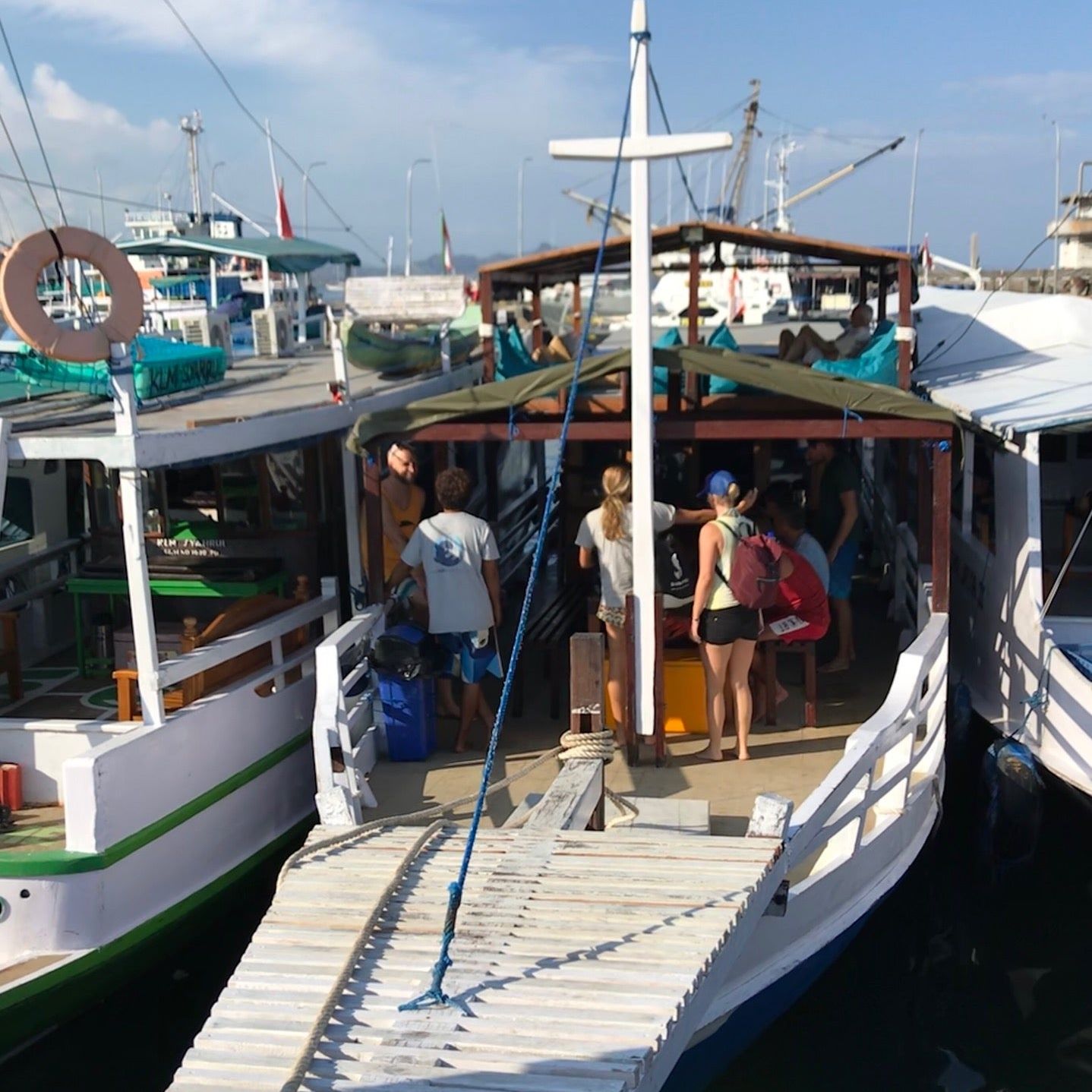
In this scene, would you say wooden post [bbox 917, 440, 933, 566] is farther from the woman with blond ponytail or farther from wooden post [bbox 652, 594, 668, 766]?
wooden post [bbox 652, 594, 668, 766]

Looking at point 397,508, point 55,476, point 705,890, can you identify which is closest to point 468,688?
point 397,508

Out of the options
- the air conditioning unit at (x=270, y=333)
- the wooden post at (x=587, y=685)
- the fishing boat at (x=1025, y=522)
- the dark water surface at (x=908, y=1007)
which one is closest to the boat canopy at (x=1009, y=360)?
the fishing boat at (x=1025, y=522)

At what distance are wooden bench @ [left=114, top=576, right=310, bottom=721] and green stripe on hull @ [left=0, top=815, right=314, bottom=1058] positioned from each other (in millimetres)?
1115

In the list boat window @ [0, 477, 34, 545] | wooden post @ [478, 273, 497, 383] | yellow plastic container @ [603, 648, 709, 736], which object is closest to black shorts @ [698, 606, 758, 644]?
yellow plastic container @ [603, 648, 709, 736]

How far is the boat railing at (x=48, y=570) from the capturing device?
841cm

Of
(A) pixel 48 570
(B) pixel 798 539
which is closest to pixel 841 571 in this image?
(B) pixel 798 539

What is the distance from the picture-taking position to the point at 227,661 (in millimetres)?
7598

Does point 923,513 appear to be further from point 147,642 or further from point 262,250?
point 262,250

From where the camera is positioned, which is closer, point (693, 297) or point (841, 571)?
point (841, 571)

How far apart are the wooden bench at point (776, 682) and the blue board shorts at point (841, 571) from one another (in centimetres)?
99

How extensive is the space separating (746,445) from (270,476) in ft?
14.1

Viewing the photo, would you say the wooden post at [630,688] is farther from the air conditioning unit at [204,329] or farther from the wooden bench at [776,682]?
the air conditioning unit at [204,329]

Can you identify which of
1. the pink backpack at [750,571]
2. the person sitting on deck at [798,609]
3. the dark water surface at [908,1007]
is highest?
the pink backpack at [750,571]

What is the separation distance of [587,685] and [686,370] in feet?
7.21
